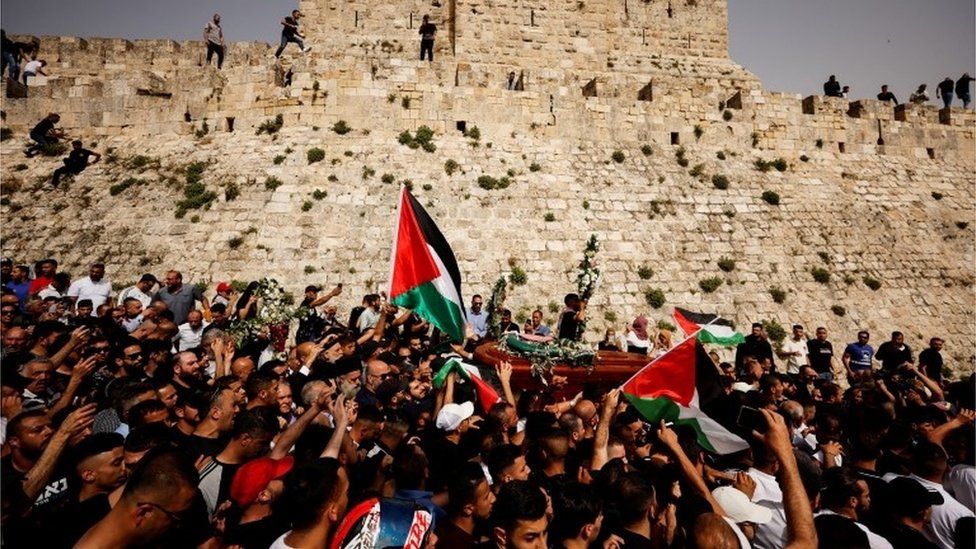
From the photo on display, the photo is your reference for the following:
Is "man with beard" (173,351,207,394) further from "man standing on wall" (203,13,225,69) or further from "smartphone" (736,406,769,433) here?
"man standing on wall" (203,13,225,69)

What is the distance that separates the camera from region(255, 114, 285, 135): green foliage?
14906mm

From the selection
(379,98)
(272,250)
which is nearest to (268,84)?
(379,98)

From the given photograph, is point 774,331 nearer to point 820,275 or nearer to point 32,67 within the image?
point 820,275

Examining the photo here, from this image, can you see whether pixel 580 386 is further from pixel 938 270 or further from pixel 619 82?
pixel 938 270

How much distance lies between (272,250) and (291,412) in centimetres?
831

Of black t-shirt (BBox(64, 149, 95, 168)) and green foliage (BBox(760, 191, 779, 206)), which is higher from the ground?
black t-shirt (BBox(64, 149, 95, 168))

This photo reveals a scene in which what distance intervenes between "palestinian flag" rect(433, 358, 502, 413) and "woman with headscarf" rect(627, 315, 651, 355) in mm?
5578

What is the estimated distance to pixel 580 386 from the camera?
8.79 meters

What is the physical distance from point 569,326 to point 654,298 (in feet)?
12.1

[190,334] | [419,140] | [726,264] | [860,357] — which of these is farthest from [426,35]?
[860,357]

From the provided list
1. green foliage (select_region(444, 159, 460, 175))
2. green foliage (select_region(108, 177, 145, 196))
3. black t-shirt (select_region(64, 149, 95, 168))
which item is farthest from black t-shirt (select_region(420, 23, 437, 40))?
black t-shirt (select_region(64, 149, 95, 168))

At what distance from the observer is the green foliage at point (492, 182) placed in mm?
14539

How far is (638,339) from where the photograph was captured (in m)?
11.3

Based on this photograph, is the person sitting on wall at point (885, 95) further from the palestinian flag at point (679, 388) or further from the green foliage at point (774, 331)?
the palestinian flag at point (679, 388)
